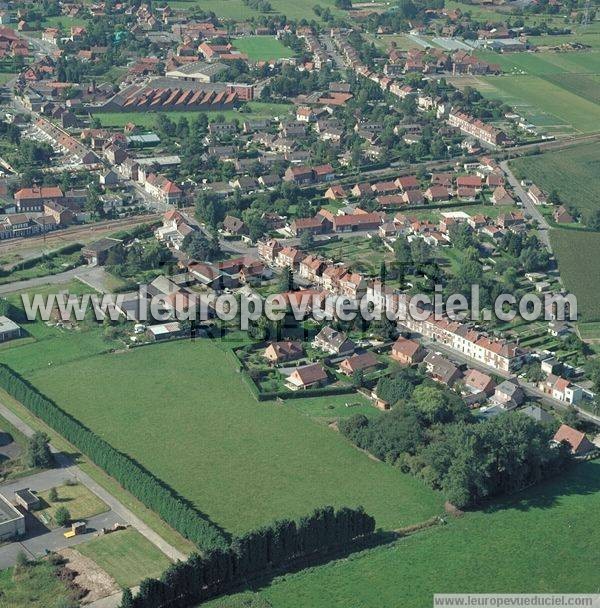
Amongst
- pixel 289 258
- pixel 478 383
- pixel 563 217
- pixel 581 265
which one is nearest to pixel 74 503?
pixel 478 383


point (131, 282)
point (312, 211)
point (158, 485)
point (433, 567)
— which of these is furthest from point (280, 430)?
point (312, 211)

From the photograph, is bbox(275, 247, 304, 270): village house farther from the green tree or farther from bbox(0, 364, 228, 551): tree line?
the green tree

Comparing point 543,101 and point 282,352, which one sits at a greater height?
point 543,101

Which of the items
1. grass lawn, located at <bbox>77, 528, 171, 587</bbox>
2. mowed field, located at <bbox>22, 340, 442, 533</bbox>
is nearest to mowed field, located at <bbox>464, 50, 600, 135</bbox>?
mowed field, located at <bbox>22, 340, 442, 533</bbox>

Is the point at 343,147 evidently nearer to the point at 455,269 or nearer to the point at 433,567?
the point at 455,269

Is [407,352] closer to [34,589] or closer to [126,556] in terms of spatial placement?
[126,556]

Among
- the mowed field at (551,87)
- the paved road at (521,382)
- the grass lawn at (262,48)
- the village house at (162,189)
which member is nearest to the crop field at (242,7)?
the grass lawn at (262,48)
